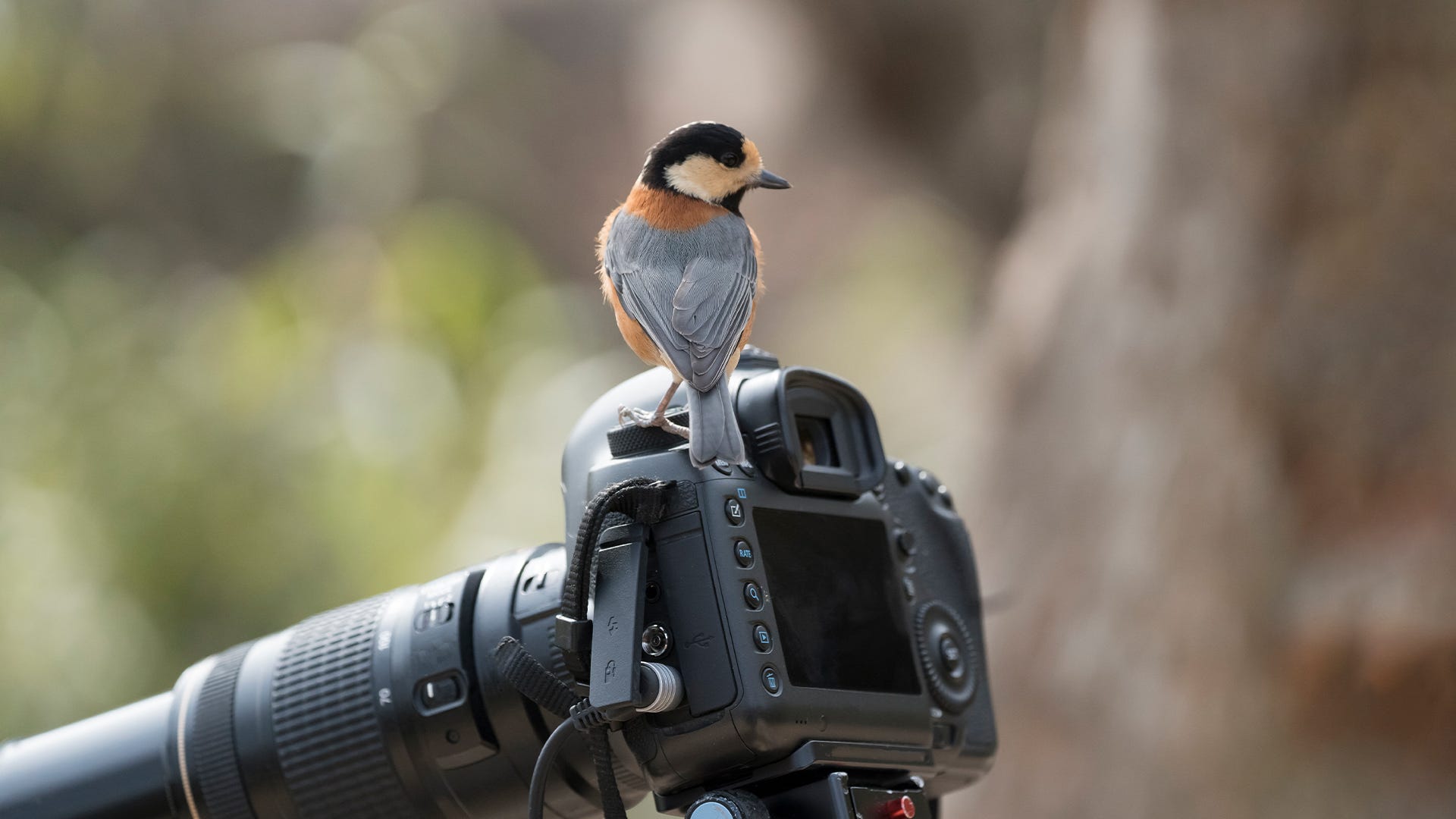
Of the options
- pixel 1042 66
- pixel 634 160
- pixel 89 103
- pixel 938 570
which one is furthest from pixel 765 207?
pixel 938 570

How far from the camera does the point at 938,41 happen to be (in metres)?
4.45

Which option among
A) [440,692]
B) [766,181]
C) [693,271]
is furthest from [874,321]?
[440,692]

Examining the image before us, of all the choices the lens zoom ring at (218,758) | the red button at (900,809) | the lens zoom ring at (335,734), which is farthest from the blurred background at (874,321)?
the lens zoom ring at (218,758)

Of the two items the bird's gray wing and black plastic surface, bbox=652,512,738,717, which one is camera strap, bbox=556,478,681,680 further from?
the bird's gray wing

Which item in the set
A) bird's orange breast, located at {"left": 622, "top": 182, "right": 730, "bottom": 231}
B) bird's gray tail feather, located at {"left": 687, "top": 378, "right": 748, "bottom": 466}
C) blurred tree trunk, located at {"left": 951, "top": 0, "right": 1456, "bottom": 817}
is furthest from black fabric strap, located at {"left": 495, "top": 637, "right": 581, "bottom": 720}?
blurred tree trunk, located at {"left": 951, "top": 0, "right": 1456, "bottom": 817}

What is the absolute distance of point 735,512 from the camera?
1.13 meters

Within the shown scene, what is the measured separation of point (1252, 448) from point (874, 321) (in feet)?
7.24

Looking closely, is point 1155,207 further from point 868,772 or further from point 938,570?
point 868,772

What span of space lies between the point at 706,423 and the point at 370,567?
11.9ft

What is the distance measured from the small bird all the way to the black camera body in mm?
41

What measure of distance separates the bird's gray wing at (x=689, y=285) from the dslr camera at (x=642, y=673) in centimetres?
5

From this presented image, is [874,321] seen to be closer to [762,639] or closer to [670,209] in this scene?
[670,209]

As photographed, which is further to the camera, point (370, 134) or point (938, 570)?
point (370, 134)

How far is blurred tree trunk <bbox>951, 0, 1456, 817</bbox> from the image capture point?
267 centimetres
